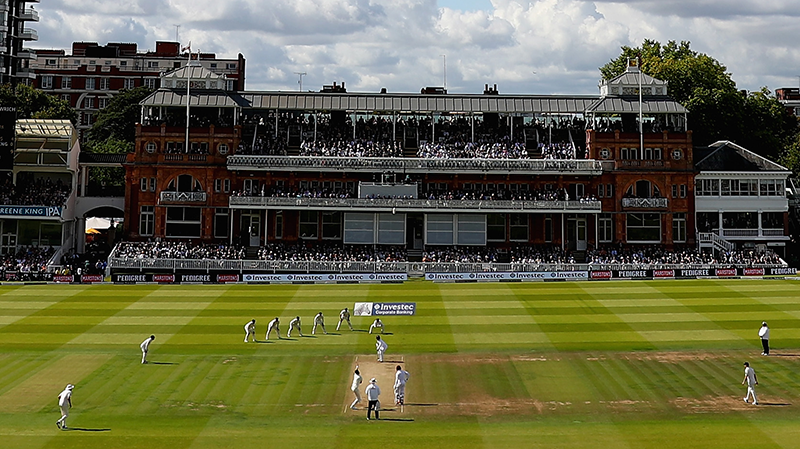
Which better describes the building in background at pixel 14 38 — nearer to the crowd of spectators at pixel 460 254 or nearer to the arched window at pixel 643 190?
the crowd of spectators at pixel 460 254

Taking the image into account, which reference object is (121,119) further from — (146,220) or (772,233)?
(772,233)

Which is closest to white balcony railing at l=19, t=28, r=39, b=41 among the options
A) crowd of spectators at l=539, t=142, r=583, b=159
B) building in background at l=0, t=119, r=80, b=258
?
building in background at l=0, t=119, r=80, b=258

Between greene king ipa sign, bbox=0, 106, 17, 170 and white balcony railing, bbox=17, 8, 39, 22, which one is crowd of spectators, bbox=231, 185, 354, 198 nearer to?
greene king ipa sign, bbox=0, 106, 17, 170

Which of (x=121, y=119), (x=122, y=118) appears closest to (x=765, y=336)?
(x=122, y=118)

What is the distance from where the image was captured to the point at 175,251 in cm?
5459

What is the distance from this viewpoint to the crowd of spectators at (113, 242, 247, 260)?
53.9m

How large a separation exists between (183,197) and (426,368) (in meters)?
33.7

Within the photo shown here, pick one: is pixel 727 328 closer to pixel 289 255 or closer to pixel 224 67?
pixel 289 255

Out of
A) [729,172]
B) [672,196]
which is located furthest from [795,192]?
[672,196]

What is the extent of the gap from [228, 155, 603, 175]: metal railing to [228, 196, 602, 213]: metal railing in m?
2.37

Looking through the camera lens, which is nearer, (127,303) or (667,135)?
(127,303)

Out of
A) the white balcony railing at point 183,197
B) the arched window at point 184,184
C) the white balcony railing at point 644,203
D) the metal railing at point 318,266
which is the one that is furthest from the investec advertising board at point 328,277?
the white balcony railing at point 644,203

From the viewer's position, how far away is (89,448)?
71.7 ft

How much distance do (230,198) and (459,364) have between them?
31.0 m
